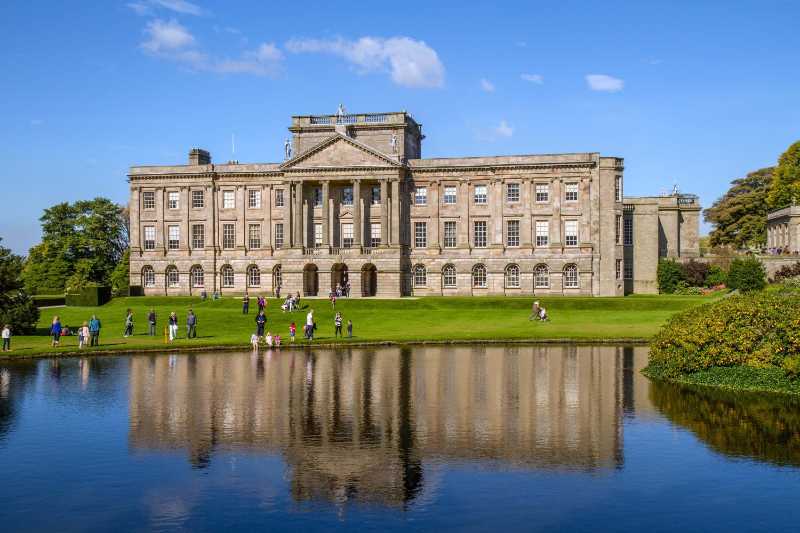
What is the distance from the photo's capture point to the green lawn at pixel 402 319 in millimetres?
46750

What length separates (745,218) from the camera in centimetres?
10650

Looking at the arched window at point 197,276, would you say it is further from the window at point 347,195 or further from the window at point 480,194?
the window at point 480,194

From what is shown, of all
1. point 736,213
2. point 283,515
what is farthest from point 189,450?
point 736,213

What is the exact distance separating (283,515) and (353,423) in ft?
26.2

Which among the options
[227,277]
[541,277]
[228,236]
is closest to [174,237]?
[228,236]

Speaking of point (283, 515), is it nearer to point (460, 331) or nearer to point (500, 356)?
point (500, 356)

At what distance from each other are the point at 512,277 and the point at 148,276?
36515 mm

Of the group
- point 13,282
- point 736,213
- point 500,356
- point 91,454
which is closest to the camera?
point 91,454

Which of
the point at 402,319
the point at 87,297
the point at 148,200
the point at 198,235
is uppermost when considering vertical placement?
the point at 148,200

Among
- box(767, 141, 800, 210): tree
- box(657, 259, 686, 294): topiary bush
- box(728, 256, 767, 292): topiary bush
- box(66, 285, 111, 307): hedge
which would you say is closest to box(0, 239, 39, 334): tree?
box(66, 285, 111, 307): hedge

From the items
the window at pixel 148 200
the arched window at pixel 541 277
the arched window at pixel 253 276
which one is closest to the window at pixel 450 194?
the arched window at pixel 541 277

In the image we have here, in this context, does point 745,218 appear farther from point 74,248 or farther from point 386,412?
point 386,412

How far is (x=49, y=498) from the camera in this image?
17094mm

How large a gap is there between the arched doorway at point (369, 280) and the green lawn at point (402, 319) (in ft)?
28.0
